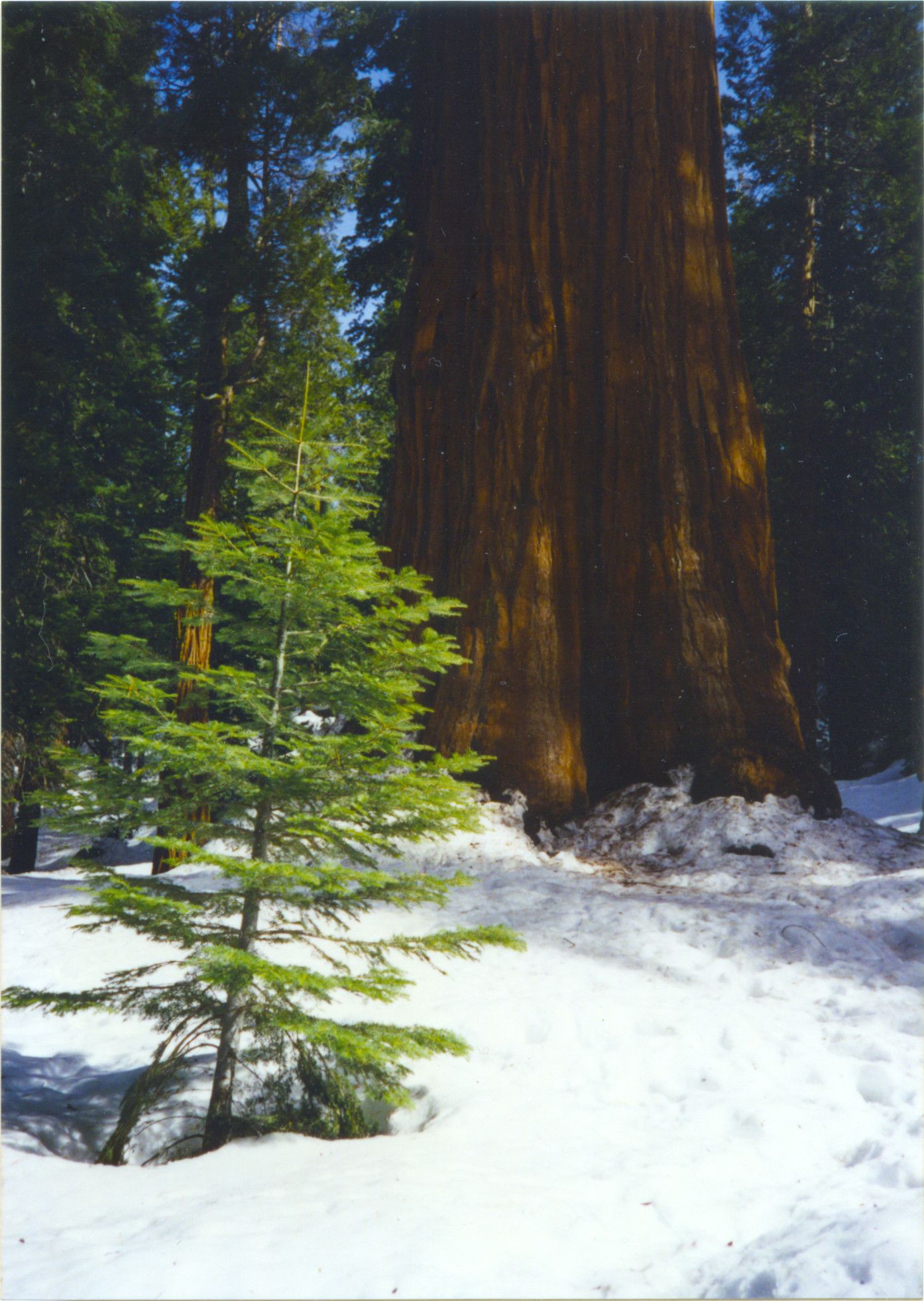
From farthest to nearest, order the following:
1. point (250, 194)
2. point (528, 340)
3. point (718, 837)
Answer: point (250, 194) → point (528, 340) → point (718, 837)

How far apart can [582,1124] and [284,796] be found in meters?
1.66

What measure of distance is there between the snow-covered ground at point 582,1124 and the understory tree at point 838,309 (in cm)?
809

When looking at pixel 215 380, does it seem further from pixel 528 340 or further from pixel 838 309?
pixel 838 309

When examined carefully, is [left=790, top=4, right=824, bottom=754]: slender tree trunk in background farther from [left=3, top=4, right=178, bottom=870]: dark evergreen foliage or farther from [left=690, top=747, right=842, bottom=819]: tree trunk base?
[left=3, top=4, right=178, bottom=870]: dark evergreen foliage

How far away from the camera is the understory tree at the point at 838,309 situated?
41.1 feet

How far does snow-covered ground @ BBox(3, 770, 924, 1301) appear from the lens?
2.13m

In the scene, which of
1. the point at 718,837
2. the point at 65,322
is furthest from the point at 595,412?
the point at 65,322

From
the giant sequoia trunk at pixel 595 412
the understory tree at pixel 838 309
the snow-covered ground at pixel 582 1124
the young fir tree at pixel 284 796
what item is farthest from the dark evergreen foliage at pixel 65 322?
the understory tree at pixel 838 309

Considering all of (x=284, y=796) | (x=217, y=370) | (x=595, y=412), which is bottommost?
(x=284, y=796)

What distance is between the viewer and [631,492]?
714 centimetres

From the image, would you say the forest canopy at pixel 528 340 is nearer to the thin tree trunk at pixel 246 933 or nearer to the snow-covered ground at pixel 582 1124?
the thin tree trunk at pixel 246 933

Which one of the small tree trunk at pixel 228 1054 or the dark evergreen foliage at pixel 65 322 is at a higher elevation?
the dark evergreen foliage at pixel 65 322

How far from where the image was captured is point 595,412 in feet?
24.0

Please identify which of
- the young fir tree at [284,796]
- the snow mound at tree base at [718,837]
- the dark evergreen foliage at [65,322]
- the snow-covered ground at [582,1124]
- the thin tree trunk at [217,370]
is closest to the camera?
the snow-covered ground at [582,1124]
